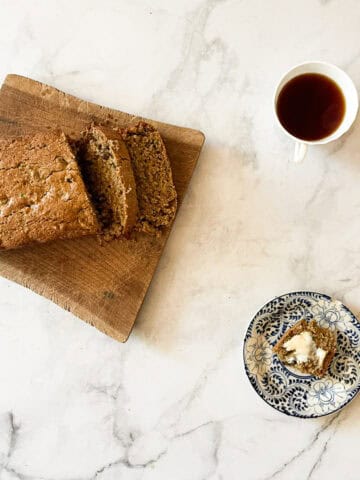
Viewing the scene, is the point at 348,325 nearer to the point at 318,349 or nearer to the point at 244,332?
the point at 318,349

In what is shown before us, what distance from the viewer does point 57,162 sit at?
2033 millimetres

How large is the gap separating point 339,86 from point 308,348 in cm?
99

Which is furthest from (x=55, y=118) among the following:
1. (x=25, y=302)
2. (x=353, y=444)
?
(x=353, y=444)

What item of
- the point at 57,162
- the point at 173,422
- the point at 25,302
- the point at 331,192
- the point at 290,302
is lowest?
the point at 173,422

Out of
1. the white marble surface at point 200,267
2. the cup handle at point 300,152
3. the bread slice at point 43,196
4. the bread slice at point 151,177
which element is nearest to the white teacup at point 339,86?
the cup handle at point 300,152

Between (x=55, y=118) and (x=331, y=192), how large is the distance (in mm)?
1137

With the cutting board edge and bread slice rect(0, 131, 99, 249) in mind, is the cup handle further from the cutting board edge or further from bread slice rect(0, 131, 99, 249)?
bread slice rect(0, 131, 99, 249)

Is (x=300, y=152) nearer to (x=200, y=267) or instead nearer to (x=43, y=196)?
(x=200, y=267)

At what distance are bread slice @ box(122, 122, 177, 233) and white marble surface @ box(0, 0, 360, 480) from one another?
0.12m

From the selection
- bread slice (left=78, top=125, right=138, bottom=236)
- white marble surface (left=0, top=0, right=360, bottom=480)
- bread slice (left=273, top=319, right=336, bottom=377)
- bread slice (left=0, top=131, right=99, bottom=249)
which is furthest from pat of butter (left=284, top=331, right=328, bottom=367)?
bread slice (left=0, top=131, right=99, bottom=249)

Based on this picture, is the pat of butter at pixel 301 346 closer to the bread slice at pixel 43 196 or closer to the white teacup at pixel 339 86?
the white teacup at pixel 339 86

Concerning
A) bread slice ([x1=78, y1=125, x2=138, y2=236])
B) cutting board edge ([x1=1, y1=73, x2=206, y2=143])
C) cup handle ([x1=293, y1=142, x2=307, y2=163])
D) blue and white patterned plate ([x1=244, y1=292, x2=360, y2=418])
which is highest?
cup handle ([x1=293, y1=142, x2=307, y2=163])

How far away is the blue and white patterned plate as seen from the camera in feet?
7.07

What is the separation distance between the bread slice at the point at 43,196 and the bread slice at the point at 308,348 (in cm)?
85
